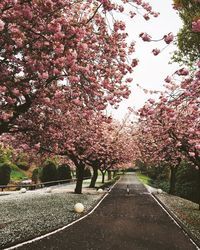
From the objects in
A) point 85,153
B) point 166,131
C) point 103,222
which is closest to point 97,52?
point 103,222

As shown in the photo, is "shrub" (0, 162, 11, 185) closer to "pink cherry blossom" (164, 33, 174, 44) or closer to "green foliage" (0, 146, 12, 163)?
"green foliage" (0, 146, 12, 163)

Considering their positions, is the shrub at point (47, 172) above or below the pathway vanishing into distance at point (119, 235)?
above

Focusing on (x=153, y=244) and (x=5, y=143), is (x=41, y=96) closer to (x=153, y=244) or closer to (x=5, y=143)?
(x=153, y=244)

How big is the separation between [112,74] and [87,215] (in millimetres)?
9867

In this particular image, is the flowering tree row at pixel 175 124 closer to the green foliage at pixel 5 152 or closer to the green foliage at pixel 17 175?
the green foliage at pixel 5 152

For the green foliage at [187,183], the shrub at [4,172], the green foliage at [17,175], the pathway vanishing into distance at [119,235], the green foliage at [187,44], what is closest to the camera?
the pathway vanishing into distance at [119,235]

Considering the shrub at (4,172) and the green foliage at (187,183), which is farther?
the green foliage at (187,183)

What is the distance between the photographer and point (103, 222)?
17297mm

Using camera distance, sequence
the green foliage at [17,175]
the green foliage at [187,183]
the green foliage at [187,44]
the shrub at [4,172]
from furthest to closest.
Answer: the green foliage at [17,175] → the green foliage at [187,183] → the shrub at [4,172] → the green foliage at [187,44]

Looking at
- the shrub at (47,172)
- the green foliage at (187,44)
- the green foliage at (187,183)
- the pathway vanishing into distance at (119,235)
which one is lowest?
the pathway vanishing into distance at (119,235)

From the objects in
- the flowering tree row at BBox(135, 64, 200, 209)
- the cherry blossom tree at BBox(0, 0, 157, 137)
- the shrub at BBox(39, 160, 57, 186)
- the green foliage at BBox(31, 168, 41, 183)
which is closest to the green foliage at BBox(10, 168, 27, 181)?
the green foliage at BBox(31, 168, 41, 183)

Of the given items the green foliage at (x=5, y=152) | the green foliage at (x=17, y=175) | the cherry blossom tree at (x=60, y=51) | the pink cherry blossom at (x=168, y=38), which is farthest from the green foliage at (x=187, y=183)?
the pink cherry blossom at (x=168, y=38)

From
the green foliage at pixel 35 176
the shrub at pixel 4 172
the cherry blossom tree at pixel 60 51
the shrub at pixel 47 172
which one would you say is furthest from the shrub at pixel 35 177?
the cherry blossom tree at pixel 60 51

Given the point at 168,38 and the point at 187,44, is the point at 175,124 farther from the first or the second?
the point at 168,38
